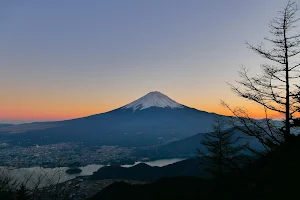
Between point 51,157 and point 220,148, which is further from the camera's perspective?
point 51,157

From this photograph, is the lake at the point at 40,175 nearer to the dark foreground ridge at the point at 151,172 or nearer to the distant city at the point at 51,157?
the distant city at the point at 51,157

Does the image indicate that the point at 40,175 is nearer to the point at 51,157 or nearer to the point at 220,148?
the point at 220,148

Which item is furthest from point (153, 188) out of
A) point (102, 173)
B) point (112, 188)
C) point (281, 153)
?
point (102, 173)

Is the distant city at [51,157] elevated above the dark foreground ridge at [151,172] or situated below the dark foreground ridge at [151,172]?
below

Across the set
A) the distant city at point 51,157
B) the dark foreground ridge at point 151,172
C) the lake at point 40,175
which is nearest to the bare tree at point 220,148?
the lake at point 40,175

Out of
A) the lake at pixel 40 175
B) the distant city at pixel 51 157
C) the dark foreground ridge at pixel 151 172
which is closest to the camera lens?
the lake at pixel 40 175

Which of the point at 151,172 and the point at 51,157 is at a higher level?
the point at 151,172

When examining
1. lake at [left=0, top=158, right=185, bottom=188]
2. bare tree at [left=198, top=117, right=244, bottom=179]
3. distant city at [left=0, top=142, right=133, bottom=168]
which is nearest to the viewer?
lake at [left=0, top=158, right=185, bottom=188]

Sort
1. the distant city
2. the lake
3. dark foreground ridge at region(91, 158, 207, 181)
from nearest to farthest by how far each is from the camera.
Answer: the lake → dark foreground ridge at region(91, 158, 207, 181) → the distant city

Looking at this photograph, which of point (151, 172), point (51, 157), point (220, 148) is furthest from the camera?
point (51, 157)

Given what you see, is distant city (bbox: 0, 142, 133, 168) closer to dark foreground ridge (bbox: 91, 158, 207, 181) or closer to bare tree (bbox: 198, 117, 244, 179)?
dark foreground ridge (bbox: 91, 158, 207, 181)

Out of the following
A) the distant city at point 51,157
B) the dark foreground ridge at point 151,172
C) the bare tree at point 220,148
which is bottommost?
the distant city at point 51,157

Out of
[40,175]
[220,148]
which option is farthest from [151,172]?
[40,175]

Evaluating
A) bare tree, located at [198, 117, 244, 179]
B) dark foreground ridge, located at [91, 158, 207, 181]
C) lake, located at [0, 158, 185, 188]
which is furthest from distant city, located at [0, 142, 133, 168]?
bare tree, located at [198, 117, 244, 179]
